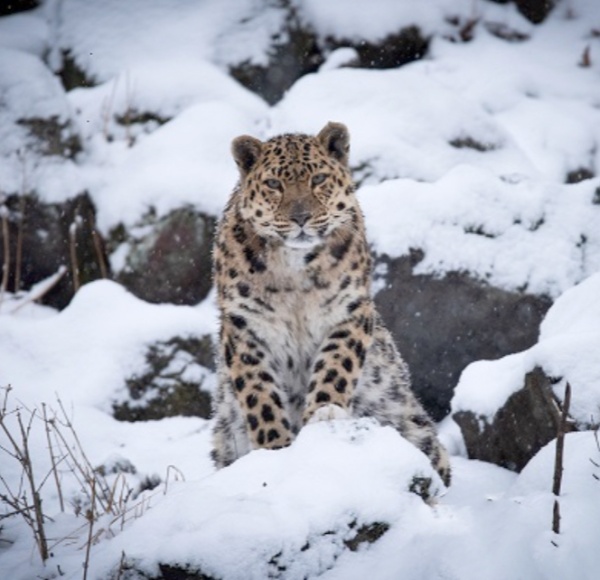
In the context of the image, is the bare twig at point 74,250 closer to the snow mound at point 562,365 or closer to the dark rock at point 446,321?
the dark rock at point 446,321

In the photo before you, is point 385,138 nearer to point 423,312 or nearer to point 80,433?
point 423,312

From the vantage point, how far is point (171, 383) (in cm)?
881

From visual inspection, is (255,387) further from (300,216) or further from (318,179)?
(318,179)

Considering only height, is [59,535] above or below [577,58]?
above

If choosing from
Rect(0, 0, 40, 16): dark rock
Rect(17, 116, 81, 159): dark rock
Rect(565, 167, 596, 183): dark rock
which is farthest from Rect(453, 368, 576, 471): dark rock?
Rect(0, 0, 40, 16): dark rock

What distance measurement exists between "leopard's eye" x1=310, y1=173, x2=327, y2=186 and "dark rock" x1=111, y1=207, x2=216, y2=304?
4.32m

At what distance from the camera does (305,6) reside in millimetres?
12336

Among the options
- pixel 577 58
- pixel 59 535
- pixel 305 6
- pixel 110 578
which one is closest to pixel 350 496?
pixel 110 578

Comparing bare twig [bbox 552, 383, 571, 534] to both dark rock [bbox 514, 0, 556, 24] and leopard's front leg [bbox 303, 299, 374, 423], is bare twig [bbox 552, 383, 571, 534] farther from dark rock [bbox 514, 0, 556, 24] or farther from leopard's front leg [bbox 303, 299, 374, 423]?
dark rock [bbox 514, 0, 556, 24]

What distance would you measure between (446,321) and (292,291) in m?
3.00

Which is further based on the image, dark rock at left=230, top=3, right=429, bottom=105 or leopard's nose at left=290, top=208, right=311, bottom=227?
dark rock at left=230, top=3, right=429, bottom=105

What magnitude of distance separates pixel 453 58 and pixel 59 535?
9274 millimetres

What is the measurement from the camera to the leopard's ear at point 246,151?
585cm

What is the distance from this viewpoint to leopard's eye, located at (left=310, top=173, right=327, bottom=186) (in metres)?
5.63
